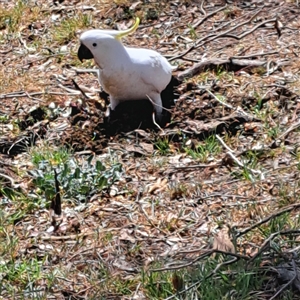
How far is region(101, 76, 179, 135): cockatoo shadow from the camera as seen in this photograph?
3.65 metres

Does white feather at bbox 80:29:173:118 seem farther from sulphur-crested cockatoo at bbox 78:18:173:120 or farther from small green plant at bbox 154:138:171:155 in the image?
small green plant at bbox 154:138:171:155

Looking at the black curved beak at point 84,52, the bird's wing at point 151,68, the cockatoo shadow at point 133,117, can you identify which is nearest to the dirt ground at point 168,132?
the cockatoo shadow at point 133,117

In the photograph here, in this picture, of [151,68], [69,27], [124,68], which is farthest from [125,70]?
[69,27]

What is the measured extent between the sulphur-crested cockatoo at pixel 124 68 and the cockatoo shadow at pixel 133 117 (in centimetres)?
3

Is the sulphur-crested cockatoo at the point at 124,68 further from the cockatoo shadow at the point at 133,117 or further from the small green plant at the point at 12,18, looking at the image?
the small green plant at the point at 12,18

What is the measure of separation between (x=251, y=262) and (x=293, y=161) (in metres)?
0.82

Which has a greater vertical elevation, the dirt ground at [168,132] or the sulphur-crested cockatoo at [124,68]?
the sulphur-crested cockatoo at [124,68]

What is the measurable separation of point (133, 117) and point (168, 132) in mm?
240

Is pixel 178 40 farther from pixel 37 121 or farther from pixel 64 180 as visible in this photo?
pixel 64 180

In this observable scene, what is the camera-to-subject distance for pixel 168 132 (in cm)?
356

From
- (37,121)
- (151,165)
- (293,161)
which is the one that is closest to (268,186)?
(293,161)

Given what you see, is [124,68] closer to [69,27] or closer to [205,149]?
[205,149]

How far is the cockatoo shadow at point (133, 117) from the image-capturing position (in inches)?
144

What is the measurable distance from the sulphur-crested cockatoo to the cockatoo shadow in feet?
0.11
